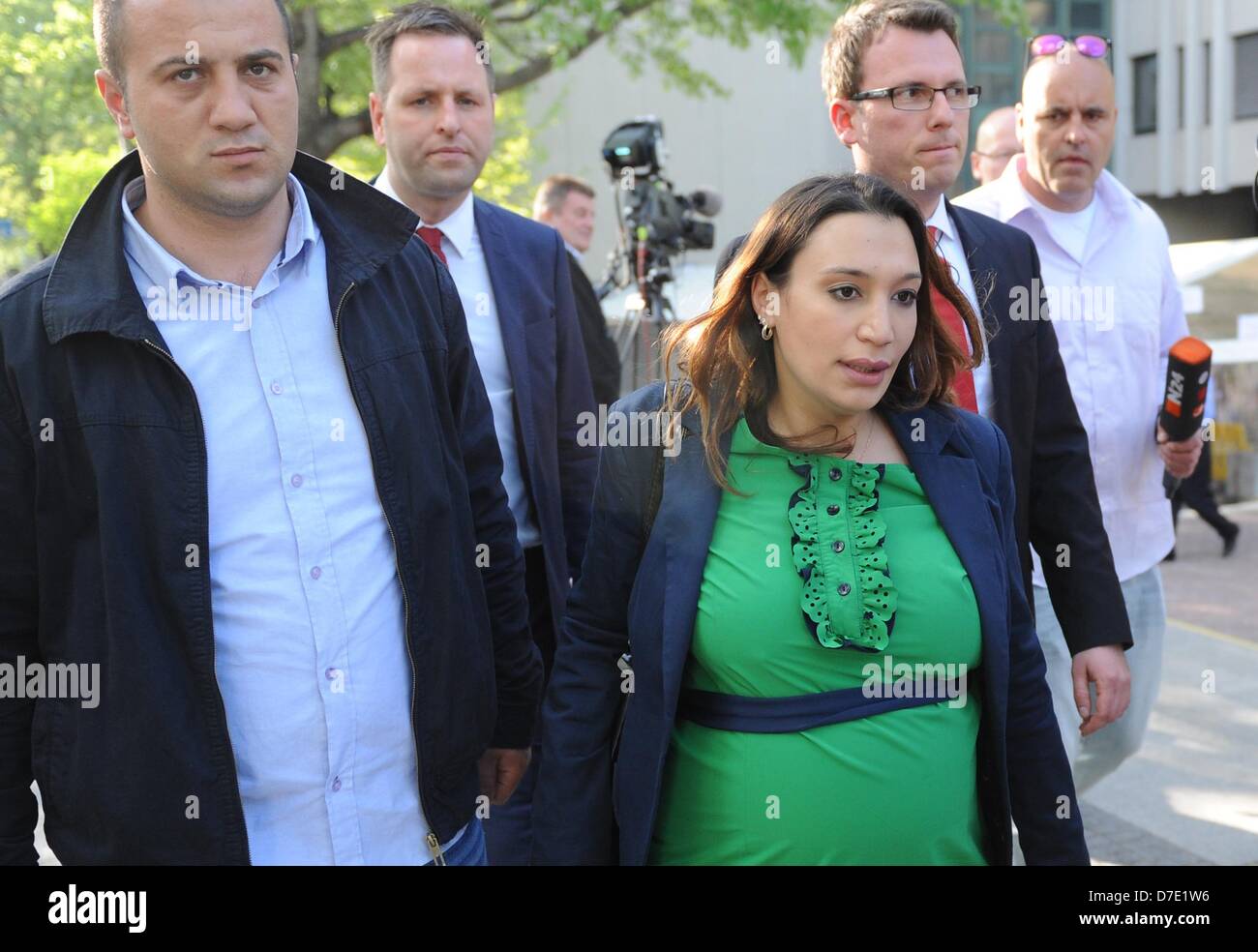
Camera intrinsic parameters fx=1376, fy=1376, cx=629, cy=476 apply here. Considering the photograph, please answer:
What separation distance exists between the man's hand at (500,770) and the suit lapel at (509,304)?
35.3 inches

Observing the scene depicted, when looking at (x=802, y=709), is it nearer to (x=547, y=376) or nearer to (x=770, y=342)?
(x=770, y=342)

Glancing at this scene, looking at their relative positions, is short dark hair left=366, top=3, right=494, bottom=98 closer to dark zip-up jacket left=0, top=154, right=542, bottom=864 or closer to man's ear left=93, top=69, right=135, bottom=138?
man's ear left=93, top=69, right=135, bottom=138

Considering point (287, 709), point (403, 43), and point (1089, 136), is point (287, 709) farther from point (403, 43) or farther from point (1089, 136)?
point (1089, 136)

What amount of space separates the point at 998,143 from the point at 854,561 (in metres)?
4.71

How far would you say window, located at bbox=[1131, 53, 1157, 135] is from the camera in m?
26.4

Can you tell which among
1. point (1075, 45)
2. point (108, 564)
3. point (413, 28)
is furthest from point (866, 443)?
point (413, 28)

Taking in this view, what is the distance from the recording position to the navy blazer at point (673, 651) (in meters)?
2.24

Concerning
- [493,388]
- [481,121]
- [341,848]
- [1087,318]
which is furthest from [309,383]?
[1087,318]

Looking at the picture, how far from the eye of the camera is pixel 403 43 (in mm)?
3721

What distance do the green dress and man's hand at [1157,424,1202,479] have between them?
5.21 feet

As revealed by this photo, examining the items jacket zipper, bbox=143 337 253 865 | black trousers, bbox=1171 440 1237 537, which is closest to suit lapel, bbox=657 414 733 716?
jacket zipper, bbox=143 337 253 865

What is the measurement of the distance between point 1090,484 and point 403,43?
6.97ft

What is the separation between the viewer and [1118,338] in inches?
143

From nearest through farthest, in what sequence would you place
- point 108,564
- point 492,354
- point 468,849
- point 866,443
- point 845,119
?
point 108,564
point 866,443
point 468,849
point 845,119
point 492,354
